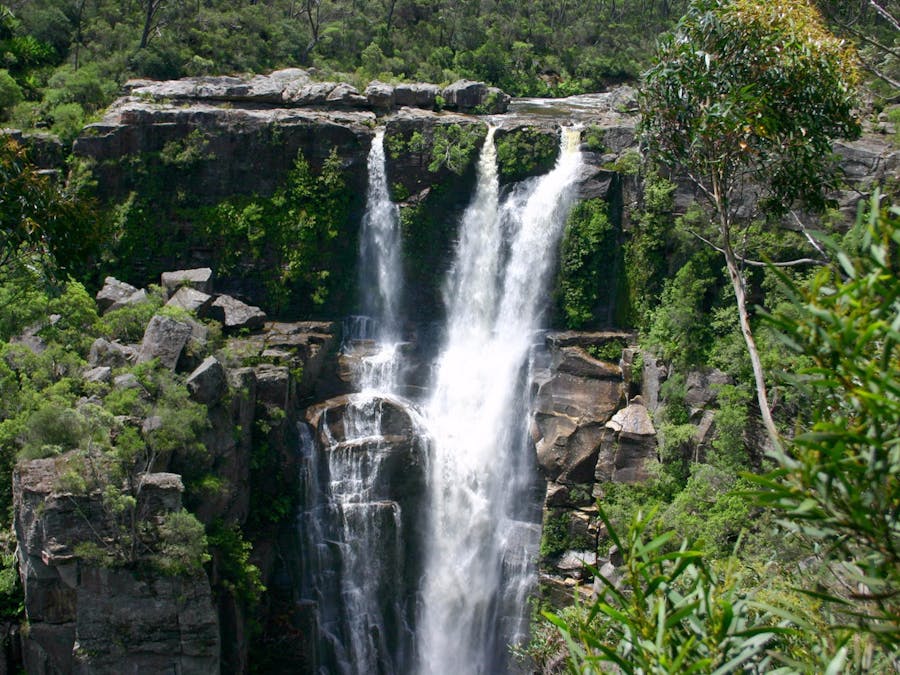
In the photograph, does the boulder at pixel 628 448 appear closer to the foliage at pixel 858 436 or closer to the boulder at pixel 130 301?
the boulder at pixel 130 301

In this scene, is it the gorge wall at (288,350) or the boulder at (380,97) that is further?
the boulder at (380,97)

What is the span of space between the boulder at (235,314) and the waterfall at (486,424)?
6127 mm

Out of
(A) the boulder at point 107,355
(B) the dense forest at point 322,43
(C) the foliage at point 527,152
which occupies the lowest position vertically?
(A) the boulder at point 107,355

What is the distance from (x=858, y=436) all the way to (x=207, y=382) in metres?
17.7

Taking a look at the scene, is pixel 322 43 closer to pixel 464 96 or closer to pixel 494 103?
pixel 464 96

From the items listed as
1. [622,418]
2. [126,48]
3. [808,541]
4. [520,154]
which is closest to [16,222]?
[808,541]

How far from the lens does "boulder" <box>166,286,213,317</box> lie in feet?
79.4

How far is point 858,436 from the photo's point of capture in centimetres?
504

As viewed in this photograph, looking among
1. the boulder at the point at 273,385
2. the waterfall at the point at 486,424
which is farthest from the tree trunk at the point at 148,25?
the boulder at the point at 273,385

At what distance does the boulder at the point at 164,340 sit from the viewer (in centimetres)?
2078

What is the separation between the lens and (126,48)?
1470 inches

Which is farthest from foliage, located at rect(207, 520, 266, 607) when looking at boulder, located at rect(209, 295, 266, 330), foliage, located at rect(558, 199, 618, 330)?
foliage, located at rect(558, 199, 618, 330)

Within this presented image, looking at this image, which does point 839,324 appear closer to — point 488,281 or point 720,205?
point 720,205

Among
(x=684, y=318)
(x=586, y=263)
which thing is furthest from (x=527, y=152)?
(x=684, y=318)
